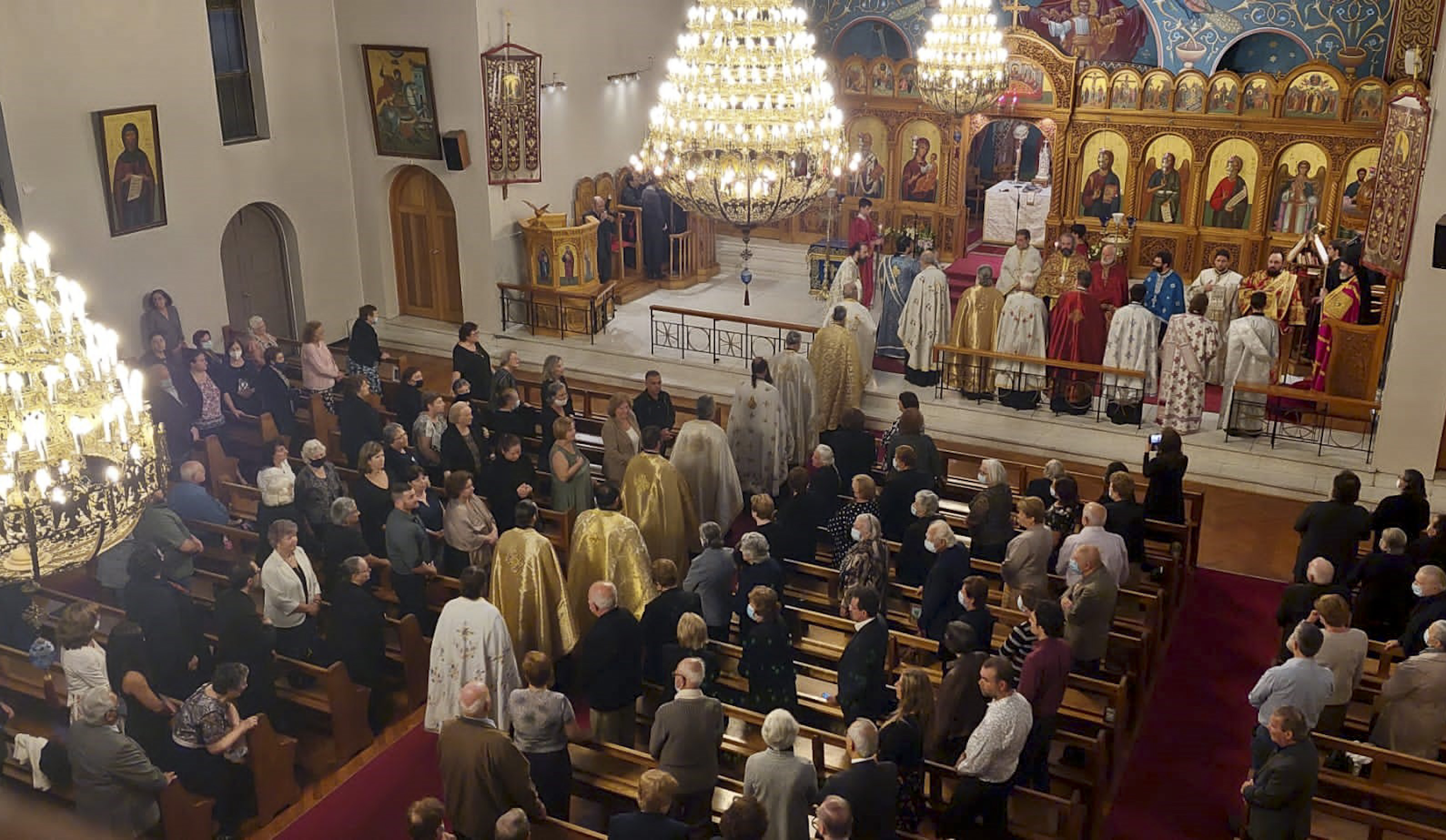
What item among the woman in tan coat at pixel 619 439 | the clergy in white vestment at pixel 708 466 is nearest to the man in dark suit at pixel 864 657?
the clergy in white vestment at pixel 708 466

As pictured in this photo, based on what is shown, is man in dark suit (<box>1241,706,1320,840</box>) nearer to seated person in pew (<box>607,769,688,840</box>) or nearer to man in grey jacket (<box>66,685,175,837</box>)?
seated person in pew (<box>607,769,688,840</box>)

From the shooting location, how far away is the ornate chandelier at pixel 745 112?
10.0 metres

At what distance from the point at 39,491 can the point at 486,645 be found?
3107mm

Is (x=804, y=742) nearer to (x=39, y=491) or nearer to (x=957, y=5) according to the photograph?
(x=39, y=491)

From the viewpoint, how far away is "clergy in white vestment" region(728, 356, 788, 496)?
1270cm

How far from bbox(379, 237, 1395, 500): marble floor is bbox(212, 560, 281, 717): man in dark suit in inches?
337

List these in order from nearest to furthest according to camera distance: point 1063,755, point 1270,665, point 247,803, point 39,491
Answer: point 39,491 < point 247,803 < point 1063,755 < point 1270,665

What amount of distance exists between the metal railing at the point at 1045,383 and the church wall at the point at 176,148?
899cm

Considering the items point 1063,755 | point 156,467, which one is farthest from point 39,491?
point 1063,755

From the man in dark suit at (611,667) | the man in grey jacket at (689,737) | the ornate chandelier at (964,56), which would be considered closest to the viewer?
the man in grey jacket at (689,737)

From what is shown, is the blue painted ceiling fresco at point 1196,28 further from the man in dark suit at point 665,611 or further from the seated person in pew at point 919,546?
the man in dark suit at point 665,611

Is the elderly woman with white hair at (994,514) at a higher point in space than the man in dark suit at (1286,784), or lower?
higher

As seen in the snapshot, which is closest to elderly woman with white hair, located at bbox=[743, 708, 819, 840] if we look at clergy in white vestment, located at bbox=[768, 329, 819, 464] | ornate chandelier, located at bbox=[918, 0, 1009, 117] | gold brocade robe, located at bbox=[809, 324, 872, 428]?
clergy in white vestment, located at bbox=[768, 329, 819, 464]

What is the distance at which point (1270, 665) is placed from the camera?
1054cm
